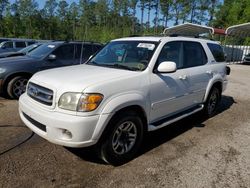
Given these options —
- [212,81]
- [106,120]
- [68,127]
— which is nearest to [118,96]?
[106,120]

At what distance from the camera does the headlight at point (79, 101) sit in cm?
329

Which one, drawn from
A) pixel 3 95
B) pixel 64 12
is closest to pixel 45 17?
pixel 64 12

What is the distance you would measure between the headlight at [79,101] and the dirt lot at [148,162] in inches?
37.0

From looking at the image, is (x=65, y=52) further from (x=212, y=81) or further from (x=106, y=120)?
(x=106, y=120)

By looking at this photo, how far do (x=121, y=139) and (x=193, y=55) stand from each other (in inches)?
102

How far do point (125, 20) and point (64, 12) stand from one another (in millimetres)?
17642

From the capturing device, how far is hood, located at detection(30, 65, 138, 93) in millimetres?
3410

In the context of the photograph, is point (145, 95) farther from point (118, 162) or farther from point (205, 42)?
point (205, 42)

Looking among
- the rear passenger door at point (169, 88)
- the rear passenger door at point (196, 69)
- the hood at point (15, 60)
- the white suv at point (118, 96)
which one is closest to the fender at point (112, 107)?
the white suv at point (118, 96)

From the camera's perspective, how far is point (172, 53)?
15.6 ft

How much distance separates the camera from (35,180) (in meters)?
3.37

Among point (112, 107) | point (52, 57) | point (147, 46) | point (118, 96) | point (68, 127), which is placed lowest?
point (68, 127)

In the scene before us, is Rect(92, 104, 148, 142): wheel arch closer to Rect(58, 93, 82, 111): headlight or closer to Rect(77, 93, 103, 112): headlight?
Rect(77, 93, 103, 112): headlight

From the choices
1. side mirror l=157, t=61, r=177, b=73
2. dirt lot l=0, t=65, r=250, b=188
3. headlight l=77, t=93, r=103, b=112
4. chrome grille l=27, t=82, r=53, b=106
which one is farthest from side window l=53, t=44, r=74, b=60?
headlight l=77, t=93, r=103, b=112
